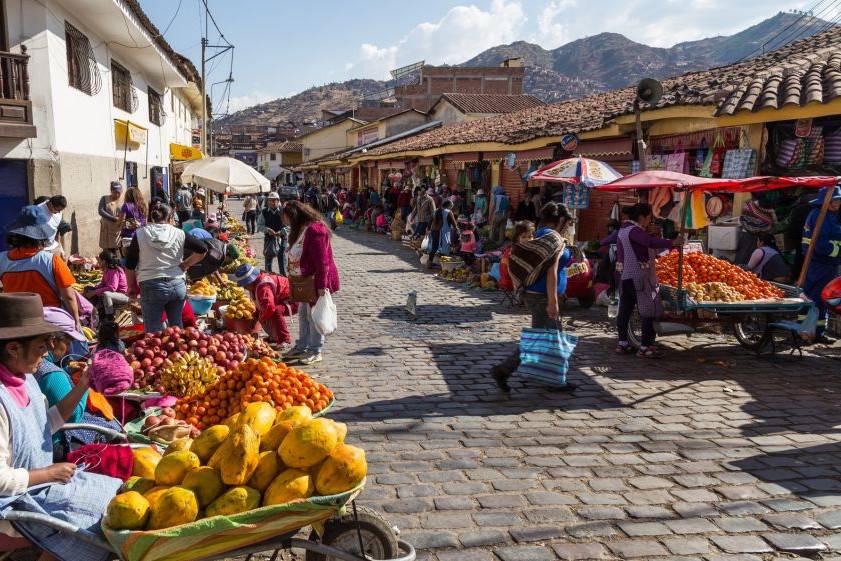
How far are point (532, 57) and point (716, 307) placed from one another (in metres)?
190

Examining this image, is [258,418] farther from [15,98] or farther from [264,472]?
[15,98]

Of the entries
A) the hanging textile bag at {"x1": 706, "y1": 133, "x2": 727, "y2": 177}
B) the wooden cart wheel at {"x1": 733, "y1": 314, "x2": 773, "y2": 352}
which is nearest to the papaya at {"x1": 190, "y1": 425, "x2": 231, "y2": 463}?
the wooden cart wheel at {"x1": 733, "y1": 314, "x2": 773, "y2": 352}

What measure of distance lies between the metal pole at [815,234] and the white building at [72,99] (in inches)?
451

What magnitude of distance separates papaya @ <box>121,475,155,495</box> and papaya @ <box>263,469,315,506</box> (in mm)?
572

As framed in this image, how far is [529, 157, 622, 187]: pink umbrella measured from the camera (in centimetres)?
1038

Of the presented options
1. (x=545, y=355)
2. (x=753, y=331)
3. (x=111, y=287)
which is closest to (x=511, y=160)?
(x=753, y=331)

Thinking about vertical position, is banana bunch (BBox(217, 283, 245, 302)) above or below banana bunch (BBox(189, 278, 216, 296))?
below

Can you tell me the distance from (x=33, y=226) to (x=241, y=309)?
3301mm

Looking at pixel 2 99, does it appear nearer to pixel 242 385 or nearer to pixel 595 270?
pixel 242 385

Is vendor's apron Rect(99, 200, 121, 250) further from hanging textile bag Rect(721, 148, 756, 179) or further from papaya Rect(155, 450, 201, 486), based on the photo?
hanging textile bag Rect(721, 148, 756, 179)

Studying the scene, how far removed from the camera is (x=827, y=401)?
20.2 ft

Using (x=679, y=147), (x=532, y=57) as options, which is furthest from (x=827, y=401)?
(x=532, y=57)

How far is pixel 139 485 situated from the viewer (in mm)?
2969

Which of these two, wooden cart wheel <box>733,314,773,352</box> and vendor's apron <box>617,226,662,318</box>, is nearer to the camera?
vendor's apron <box>617,226,662,318</box>
